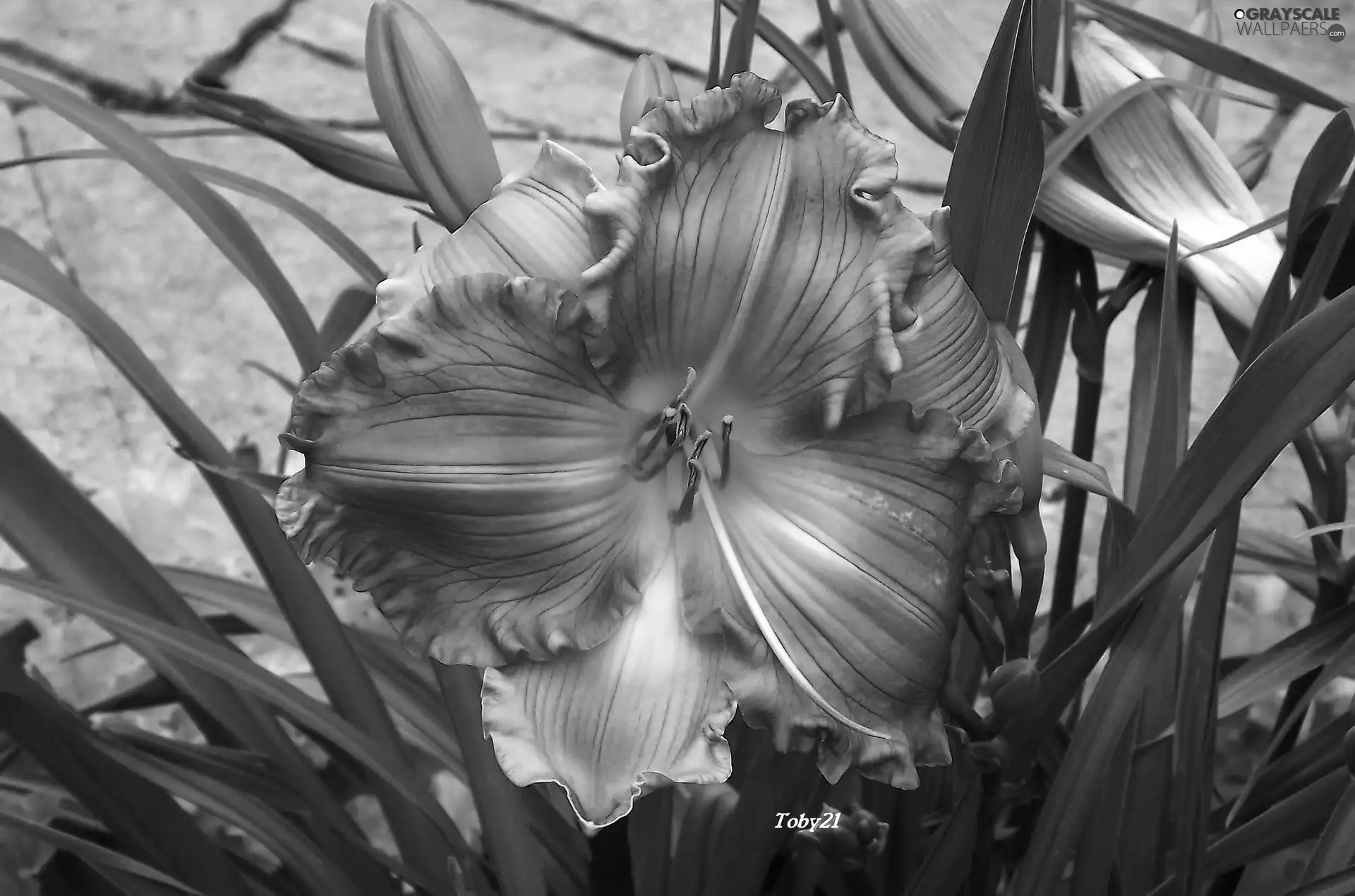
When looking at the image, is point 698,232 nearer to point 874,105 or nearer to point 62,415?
point 62,415

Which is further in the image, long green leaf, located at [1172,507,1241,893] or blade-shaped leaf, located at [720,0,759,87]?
blade-shaped leaf, located at [720,0,759,87]

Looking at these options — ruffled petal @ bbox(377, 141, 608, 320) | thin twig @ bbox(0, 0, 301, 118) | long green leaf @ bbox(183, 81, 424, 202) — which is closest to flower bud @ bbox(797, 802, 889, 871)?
ruffled petal @ bbox(377, 141, 608, 320)

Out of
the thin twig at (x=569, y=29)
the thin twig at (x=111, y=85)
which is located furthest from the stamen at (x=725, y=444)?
the thin twig at (x=111, y=85)

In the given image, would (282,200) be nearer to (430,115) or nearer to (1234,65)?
(430,115)

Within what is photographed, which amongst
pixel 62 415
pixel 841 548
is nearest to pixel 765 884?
pixel 841 548

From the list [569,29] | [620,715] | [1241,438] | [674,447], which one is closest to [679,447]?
[674,447]

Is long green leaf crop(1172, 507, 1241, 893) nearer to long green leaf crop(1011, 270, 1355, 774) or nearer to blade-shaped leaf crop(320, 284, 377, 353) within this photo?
long green leaf crop(1011, 270, 1355, 774)
